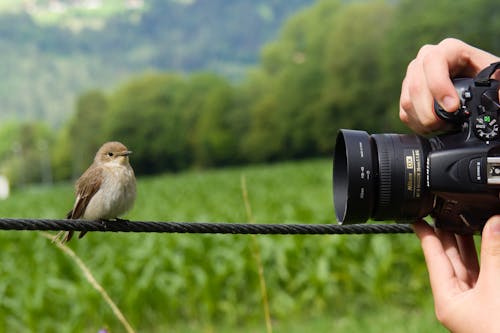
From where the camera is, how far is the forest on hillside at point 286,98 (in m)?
48.4

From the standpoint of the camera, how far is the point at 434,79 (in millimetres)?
1718

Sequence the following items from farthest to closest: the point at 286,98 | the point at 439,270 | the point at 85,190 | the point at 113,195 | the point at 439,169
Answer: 1. the point at 286,98
2. the point at 85,190
3. the point at 113,195
4. the point at 439,169
5. the point at 439,270

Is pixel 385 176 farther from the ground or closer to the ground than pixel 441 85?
closer to the ground

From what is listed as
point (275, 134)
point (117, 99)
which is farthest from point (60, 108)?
point (275, 134)

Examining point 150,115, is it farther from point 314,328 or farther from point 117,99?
point 314,328

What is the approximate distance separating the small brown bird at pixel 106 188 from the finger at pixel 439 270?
1265 mm

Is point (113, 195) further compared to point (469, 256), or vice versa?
point (113, 195)

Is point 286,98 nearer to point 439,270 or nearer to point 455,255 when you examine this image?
point 455,255

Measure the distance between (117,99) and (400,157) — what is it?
87.5m

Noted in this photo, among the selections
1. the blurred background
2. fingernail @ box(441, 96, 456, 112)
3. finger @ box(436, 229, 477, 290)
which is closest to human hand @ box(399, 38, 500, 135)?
fingernail @ box(441, 96, 456, 112)

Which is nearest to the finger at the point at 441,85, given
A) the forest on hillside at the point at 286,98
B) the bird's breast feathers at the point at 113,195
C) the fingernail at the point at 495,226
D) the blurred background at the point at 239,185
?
the fingernail at the point at 495,226

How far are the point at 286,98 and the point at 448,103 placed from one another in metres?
61.2

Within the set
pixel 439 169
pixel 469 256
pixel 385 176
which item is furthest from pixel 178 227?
pixel 469 256

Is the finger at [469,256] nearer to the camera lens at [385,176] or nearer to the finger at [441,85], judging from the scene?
the camera lens at [385,176]
